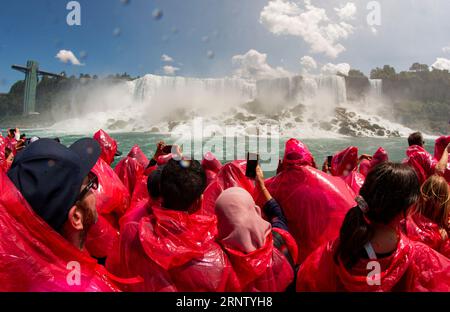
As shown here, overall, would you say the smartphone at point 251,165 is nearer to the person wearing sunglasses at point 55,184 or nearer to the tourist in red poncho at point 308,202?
the tourist in red poncho at point 308,202

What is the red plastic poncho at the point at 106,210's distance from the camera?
80.2 inches

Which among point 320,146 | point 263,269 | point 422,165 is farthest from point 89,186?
point 320,146

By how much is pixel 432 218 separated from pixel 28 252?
6.66 ft

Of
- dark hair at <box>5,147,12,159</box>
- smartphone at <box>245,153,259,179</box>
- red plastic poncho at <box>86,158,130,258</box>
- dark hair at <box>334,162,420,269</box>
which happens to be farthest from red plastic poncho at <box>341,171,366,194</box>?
dark hair at <box>5,147,12,159</box>

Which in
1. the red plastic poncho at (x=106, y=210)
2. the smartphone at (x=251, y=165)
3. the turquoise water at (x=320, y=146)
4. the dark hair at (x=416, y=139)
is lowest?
the turquoise water at (x=320, y=146)

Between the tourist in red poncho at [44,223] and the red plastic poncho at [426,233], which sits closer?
the tourist in red poncho at [44,223]

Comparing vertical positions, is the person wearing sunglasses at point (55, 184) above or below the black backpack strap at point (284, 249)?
above

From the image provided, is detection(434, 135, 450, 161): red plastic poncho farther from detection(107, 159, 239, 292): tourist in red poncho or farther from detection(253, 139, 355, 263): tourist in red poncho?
detection(107, 159, 239, 292): tourist in red poncho

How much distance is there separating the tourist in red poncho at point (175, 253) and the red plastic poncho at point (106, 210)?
2.88ft

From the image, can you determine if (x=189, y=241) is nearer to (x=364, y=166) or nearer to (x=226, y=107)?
Result: (x=364, y=166)

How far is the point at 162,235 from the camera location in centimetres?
115

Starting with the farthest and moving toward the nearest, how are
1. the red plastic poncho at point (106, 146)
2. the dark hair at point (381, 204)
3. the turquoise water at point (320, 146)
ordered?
the turquoise water at point (320, 146) < the red plastic poncho at point (106, 146) < the dark hair at point (381, 204)

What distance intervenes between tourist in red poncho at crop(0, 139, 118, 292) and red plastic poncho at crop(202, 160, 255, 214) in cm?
139

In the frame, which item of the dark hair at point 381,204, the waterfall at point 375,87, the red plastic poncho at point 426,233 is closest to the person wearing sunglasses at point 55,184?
the dark hair at point 381,204
